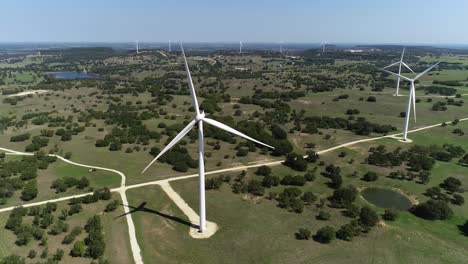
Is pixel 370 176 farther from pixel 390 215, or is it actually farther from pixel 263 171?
pixel 263 171

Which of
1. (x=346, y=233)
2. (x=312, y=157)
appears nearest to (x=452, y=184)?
(x=312, y=157)

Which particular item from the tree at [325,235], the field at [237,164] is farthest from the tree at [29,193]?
the tree at [325,235]

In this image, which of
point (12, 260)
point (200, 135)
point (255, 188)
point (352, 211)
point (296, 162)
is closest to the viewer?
point (12, 260)

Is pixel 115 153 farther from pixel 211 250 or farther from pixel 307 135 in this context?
pixel 307 135

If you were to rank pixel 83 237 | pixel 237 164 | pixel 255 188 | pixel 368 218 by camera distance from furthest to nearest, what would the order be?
pixel 237 164 < pixel 255 188 < pixel 368 218 < pixel 83 237

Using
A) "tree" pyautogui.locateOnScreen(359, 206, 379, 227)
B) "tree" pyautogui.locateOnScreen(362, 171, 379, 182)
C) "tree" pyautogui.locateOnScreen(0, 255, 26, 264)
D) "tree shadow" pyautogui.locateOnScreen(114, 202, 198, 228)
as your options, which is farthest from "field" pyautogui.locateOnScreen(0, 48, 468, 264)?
"tree" pyautogui.locateOnScreen(0, 255, 26, 264)

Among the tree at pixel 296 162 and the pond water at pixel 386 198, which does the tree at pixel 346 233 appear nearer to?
the pond water at pixel 386 198

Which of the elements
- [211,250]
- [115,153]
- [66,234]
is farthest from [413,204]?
[115,153]
